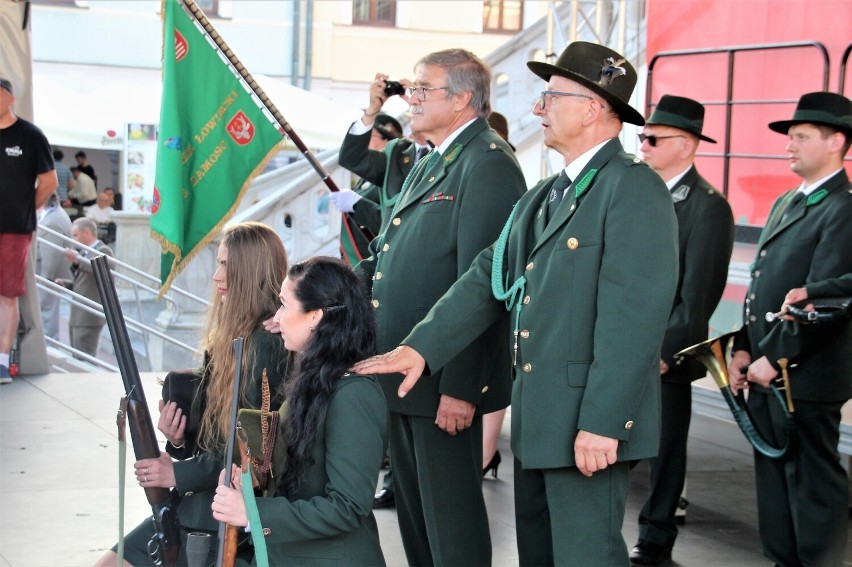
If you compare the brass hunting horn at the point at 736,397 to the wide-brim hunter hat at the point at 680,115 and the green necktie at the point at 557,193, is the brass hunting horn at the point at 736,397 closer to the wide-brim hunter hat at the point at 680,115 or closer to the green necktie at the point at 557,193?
the wide-brim hunter hat at the point at 680,115

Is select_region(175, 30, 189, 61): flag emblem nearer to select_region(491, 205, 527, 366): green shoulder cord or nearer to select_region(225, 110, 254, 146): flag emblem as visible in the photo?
select_region(225, 110, 254, 146): flag emblem

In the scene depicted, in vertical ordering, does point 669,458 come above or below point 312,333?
below

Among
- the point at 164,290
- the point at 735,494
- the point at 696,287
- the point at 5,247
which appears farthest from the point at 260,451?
the point at 5,247

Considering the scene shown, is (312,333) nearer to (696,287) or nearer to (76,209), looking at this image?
(696,287)

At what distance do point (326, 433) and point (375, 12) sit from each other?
22.4 meters

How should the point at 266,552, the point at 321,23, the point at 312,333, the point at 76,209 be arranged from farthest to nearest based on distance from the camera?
the point at 321,23 → the point at 76,209 → the point at 312,333 → the point at 266,552

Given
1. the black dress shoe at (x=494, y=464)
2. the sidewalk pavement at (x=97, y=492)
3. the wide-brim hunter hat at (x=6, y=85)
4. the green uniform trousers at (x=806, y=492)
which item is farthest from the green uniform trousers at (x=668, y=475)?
the wide-brim hunter hat at (x=6, y=85)

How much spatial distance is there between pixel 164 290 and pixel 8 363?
8.19ft

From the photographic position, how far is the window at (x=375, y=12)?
24.3 meters

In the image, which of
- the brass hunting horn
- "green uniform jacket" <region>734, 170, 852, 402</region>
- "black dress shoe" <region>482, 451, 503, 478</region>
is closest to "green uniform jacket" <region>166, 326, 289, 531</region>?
the brass hunting horn

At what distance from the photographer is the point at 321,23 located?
78.1 ft

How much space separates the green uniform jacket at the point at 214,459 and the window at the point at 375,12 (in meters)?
21.5

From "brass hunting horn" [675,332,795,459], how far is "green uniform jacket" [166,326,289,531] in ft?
5.51

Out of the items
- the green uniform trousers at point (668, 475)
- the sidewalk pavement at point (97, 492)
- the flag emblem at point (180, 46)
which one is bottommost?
the sidewalk pavement at point (97, 492)
